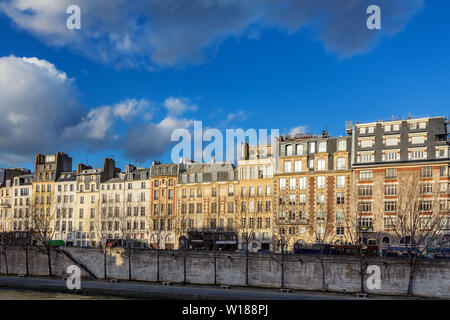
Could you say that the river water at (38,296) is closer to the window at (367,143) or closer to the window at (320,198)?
the window at (320,198)

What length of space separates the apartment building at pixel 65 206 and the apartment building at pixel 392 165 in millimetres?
49754

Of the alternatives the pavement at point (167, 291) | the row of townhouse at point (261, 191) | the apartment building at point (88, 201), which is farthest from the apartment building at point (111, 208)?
the pavement at point (167, 291)

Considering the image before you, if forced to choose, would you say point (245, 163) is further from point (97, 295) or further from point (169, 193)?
point (97, 295)

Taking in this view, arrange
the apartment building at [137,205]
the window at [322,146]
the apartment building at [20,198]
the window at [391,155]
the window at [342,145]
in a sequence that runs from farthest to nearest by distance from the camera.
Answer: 1. the apartment building at [20,198]
2. the apartment building at [137,205]
3. the window at [322,146]
4. the window at [342,145]
5. the window at [391,155]

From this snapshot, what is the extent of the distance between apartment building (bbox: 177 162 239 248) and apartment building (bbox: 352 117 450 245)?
19.1m

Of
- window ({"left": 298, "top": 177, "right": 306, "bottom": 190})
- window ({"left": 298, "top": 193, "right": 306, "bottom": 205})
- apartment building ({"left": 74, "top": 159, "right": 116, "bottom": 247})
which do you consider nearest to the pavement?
window ({"left": 298, "top": 193, "right": 306, "bottom": 205})

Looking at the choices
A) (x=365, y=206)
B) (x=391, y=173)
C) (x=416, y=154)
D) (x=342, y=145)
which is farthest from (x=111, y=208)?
(x=416, y=154)

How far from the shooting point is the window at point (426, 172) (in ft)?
230

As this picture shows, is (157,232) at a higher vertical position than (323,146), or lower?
lower

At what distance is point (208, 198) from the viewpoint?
86.6 metres

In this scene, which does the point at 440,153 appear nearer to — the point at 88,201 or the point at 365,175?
the point at 365,175

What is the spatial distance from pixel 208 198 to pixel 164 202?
26.3 ft

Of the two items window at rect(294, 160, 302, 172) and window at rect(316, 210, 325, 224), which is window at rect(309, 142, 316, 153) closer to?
window at rect(294, 160, 302, 172)
